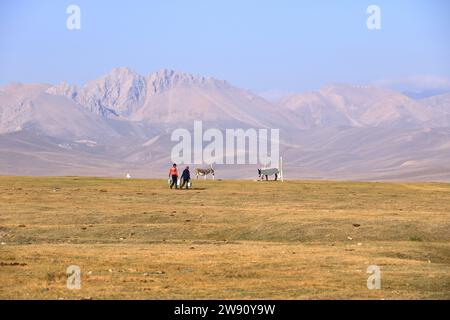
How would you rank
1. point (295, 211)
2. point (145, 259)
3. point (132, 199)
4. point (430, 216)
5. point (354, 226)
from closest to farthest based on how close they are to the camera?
point (145, 259) < point (354, 226) < point (430, 216) < point (295, 211) < point (132, 199)

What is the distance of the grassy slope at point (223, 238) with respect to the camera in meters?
29.6

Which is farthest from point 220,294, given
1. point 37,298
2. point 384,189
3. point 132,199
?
point 384,189

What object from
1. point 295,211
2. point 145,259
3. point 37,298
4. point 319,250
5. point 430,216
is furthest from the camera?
point 295,211

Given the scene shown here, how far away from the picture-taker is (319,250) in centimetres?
4100

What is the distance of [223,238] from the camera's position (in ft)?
165

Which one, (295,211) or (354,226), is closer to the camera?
(354,226)

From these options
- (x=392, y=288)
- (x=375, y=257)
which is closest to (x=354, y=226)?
(x=375, y=257)

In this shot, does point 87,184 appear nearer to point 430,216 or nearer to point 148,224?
point 148,224

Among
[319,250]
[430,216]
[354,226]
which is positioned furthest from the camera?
[430,216]

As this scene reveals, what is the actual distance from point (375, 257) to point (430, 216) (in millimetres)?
17916

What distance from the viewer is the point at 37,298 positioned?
2652cm

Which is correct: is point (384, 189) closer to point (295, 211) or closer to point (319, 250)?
point (295, 211)

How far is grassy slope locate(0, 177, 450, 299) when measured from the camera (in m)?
29.6

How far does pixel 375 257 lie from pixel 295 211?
68.8 feet
